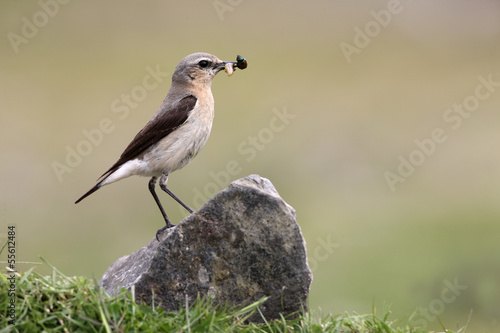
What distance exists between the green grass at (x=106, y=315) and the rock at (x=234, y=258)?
153 millimetres

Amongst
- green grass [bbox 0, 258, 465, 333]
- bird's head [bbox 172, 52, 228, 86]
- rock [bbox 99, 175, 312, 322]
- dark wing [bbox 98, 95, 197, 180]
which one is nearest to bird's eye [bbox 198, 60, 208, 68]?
bird's head [bbox 172, 52, 228, 86]

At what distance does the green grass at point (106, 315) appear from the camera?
5.20 m

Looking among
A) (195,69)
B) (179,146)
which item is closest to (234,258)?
(179,146)

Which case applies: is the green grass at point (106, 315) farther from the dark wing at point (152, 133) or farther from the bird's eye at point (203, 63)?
the bird's eye at point (203, 63)

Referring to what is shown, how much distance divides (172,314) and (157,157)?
2322mm

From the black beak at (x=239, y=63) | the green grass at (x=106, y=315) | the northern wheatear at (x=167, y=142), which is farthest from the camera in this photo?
the black beak at (x=239, y=63)

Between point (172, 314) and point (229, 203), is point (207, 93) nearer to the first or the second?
point (229, 203)

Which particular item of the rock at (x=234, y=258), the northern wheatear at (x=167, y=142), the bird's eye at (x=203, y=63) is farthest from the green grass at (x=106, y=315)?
the bird's eye at (x=203, y=63)

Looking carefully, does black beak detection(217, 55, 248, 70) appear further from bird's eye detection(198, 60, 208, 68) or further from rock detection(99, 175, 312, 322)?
rock detection(99, 175, 312, 322)

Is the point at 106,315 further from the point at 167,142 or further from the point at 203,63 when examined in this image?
the point at 203,63

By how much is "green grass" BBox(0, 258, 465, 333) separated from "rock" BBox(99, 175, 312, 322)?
0.50ft

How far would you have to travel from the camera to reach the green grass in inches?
205

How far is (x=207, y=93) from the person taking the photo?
8070 mm

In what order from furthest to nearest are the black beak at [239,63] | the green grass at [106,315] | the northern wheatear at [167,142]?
the black beak at [239,63]
the northern wheatear at [167,142]
the green grass at [106,315]
